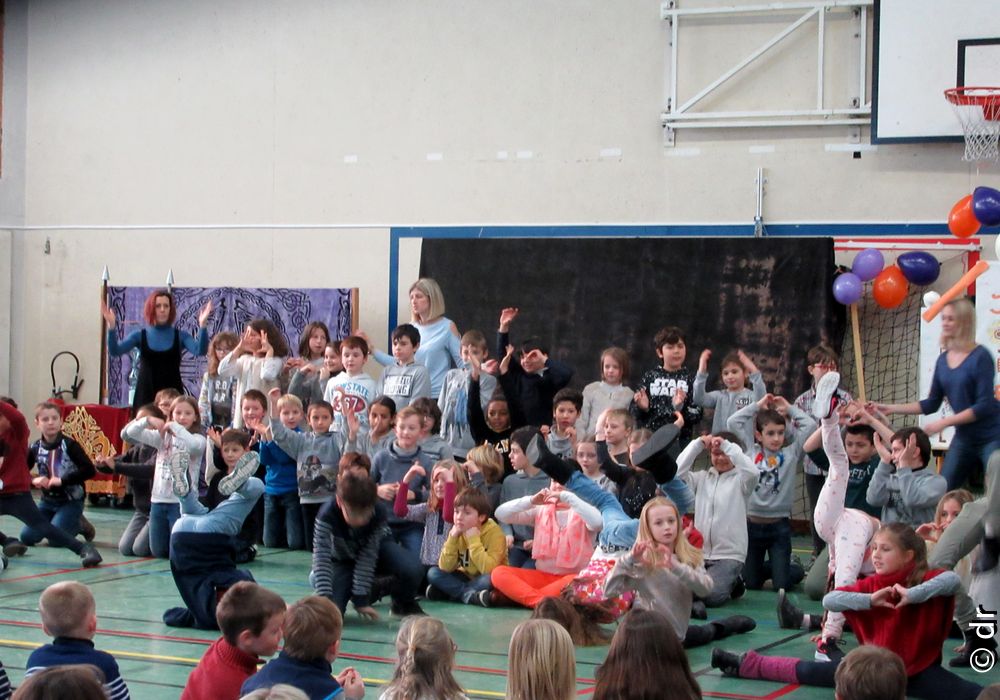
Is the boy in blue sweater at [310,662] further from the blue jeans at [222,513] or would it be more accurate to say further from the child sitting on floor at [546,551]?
the child sitting on floor at [546,551]

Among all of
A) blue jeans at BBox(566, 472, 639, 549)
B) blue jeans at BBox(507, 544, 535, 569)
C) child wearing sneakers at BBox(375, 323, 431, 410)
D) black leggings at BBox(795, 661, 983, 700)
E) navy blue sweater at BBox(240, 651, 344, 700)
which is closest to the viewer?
navy blue sweater at BBox(240, 651, 344, 700)

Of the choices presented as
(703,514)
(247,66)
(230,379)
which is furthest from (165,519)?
(247,66)

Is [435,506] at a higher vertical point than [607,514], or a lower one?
lower

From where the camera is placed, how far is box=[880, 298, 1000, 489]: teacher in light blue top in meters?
6.45

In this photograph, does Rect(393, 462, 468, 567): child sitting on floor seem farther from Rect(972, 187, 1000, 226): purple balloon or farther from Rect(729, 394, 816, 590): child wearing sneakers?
Rect(972, 187, 1000, 226): purple balloon

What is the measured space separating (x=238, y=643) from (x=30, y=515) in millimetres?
4832

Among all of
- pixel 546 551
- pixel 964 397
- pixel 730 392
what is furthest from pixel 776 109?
pixel 546 551

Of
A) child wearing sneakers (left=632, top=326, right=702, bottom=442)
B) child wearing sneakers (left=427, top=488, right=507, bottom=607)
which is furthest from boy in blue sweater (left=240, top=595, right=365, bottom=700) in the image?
child wearing sneakers (left=632, top=326, right=702, bottom=442)

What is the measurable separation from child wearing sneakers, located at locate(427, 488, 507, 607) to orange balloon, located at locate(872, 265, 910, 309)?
416cm

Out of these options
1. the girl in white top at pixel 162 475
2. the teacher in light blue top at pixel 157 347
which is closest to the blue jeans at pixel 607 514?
the girl in white top at pixel 162 475

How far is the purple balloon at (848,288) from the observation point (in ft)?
32.3

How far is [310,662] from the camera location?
3912 mm

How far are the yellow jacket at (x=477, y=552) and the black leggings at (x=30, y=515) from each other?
2687 millimetres

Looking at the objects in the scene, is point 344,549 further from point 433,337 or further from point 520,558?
point 433,337
